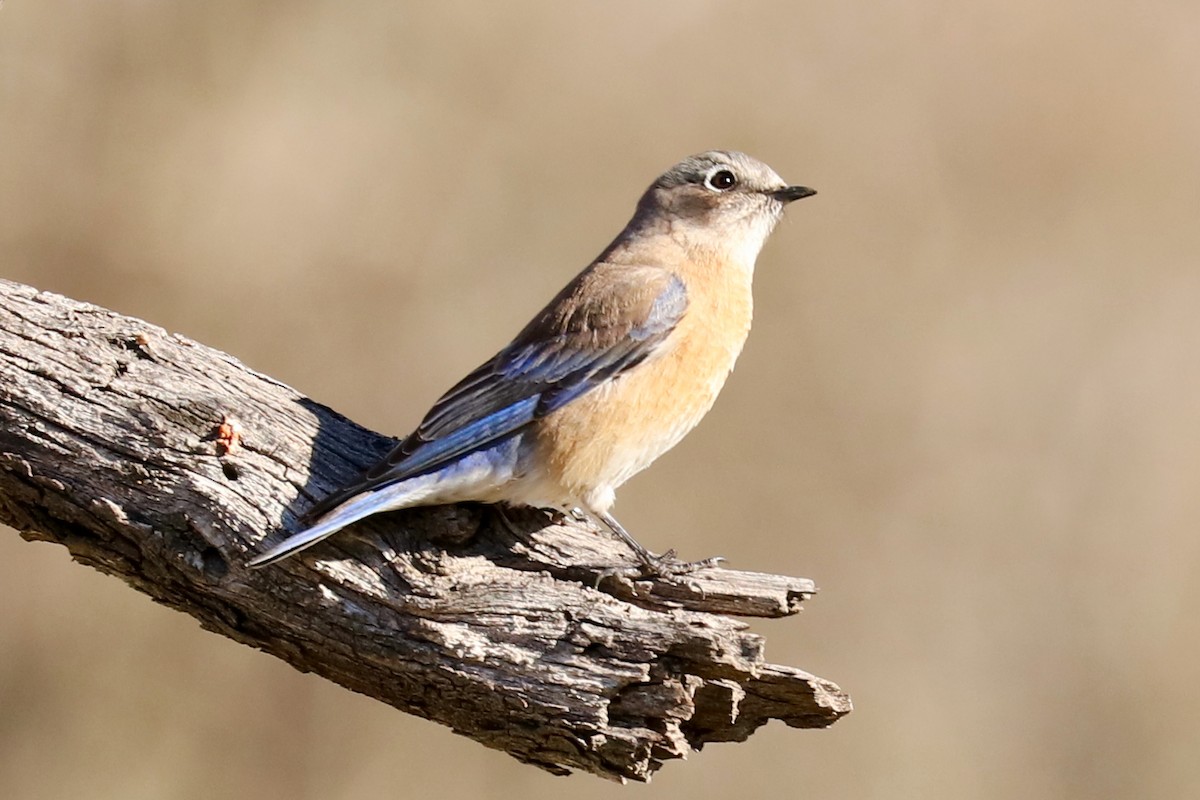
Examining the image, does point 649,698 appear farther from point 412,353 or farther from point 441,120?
point 441,120

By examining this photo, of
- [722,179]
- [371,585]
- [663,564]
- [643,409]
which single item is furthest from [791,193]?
[371,585]

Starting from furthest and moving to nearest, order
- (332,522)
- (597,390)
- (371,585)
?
(597,390) → (371,585) → (332,522)

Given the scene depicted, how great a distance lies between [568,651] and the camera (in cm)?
374

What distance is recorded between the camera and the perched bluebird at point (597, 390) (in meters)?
4.02

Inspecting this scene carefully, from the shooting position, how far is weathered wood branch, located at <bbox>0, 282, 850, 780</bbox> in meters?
3.71

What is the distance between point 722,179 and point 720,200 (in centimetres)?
9

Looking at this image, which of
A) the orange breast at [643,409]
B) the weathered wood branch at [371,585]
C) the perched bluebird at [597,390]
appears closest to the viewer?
the weathered wood branch at [371,585]

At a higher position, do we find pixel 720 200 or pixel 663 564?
pixel 720 200

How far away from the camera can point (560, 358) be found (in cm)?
444

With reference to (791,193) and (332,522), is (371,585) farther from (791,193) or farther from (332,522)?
(791,193)

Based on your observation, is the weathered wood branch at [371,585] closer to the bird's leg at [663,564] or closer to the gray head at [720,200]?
the bird's leg at [663,564]

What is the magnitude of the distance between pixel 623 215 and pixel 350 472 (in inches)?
142

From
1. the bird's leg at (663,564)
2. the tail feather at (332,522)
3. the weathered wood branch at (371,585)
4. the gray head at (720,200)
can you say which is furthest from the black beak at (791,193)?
the tail feather at (332,522)

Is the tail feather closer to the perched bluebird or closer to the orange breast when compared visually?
the perched bluebird
